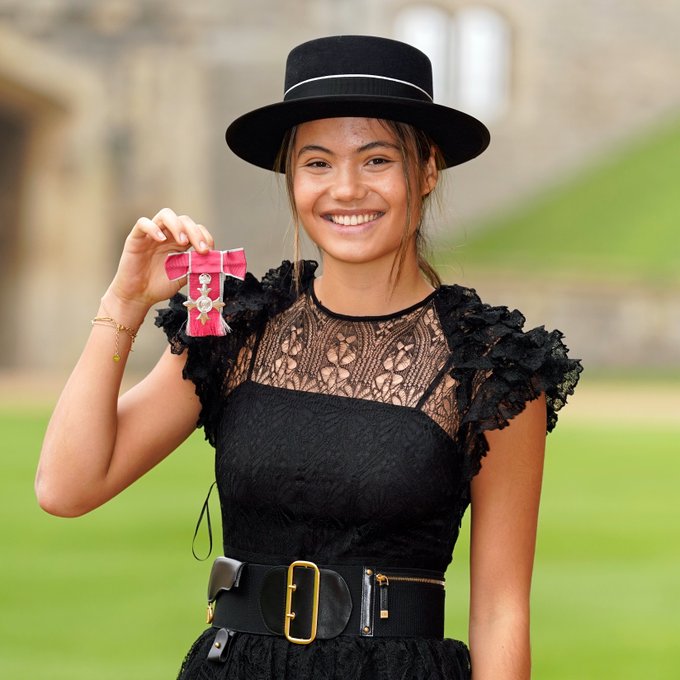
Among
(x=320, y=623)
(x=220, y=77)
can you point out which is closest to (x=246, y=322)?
(x=320, y=623)

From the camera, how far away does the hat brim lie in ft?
10.1

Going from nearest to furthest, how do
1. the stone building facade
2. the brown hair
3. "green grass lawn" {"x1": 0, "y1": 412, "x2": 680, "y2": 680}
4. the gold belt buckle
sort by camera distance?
the gold belt buckle
the brown hair
"green grass lawn" {"x1": 0, "y1": 412, "x2": 680, "y2": 680}
the stone building facade

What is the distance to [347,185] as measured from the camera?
307cm

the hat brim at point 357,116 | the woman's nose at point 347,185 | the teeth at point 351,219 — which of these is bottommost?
the teeth at point 351,219

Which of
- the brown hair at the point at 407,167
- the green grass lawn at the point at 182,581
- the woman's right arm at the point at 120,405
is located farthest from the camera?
the green grass lawn at the point at 182,581

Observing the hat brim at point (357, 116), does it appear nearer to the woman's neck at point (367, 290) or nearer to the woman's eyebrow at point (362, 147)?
the woman's eyebrow at point (362, 147)

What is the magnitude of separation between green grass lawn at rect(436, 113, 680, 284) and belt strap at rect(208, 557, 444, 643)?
2534cm

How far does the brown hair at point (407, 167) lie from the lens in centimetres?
316

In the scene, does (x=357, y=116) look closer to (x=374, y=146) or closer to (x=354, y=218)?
(x=374, y=146)

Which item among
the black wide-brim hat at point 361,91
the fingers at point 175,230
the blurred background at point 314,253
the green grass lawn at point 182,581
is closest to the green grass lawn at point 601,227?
the blurred background at point 314,253

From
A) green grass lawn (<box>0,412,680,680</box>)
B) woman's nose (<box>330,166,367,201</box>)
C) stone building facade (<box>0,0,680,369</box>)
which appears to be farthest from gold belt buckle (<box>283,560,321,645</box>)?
stone building facade (<box>0,0,680,369</box>)

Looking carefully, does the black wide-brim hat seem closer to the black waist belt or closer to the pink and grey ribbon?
the pink and grey ribbon

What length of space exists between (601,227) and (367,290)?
29019 mm

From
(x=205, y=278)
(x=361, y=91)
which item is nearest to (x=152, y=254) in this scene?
Result: (x=205, y=278)
